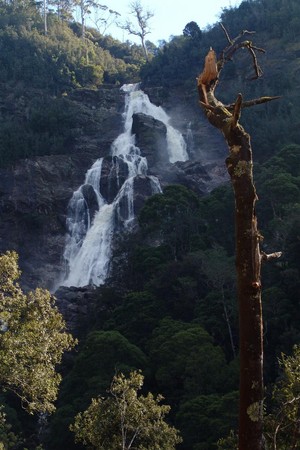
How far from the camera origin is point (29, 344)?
28.9 ft

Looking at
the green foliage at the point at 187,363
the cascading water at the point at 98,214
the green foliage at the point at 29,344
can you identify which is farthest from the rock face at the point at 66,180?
the green foliage at the point at 29,344

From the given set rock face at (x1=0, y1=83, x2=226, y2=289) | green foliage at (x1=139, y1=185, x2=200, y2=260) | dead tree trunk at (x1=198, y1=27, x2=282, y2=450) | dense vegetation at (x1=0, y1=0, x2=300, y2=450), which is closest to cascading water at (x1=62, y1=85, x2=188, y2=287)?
rock face at (x1=0, y1=83, x2=226, y2=289)

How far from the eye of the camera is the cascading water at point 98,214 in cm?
4397

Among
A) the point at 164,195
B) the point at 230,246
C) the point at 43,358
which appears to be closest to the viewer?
the point at 43,358

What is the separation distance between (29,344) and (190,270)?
21862 millimetres

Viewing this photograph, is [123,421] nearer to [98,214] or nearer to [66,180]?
[98,214]

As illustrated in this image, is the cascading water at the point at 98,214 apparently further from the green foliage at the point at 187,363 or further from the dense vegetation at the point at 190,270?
the green foliage at the point at 187,363

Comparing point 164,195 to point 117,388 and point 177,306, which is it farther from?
point 117,388

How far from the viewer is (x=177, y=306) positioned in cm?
2895

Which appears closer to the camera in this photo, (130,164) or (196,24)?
(130,164)

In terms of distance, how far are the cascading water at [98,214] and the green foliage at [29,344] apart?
31.6 meters

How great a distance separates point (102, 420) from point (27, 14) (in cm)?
7871

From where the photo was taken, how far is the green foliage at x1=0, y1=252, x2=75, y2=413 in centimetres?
859

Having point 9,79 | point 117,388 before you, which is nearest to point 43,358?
point 117,388
